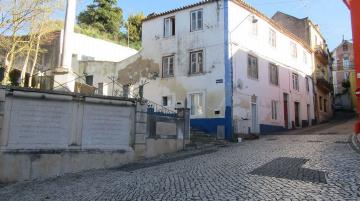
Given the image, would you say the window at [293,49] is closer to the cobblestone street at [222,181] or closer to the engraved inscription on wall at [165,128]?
the engraved inscription on wall at [165,128]

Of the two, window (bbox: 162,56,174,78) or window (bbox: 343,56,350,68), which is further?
window (bbox: 343,56,350,68)

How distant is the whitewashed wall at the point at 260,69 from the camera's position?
846 inches

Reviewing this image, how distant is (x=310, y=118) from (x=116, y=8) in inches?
993

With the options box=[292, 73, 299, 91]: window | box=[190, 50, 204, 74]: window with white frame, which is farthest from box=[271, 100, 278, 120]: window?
box=[190, 50, 204, 74]: window with white frame

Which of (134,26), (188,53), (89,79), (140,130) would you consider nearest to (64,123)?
(140,130)

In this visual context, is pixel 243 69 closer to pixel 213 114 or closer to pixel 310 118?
pixel 213 114

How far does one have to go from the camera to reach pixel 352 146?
1426 centimetres

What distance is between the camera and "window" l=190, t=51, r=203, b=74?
2202cm

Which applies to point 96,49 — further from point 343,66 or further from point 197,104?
point 343,66

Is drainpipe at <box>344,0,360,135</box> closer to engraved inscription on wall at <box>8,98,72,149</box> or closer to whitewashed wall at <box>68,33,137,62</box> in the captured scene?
engraved inscription on wall at <box>8,98,72,149</box>

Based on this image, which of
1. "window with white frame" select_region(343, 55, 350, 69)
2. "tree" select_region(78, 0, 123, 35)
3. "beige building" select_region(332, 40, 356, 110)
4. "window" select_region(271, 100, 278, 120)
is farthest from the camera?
"window with white frame" select_region(343, 55, 350, 69)

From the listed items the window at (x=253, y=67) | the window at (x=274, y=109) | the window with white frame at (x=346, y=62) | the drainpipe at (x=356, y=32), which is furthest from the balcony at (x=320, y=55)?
the drainpipe at (x=356, y=32)

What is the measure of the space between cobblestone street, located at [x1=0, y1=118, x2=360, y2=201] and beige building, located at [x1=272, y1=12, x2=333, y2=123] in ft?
77.6

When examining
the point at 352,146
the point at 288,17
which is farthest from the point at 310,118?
the point at 352,146
